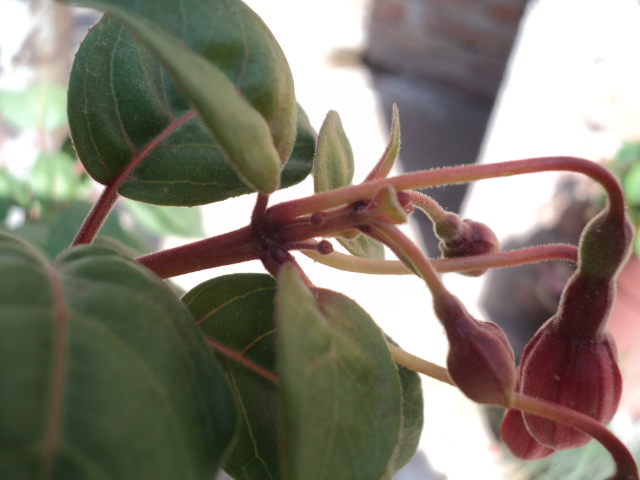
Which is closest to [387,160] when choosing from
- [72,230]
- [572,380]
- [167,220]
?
[572,380]

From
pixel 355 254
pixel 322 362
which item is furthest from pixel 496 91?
pixel 322 362

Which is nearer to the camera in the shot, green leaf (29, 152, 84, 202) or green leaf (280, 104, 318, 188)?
Answer: green leaf (280, 104, 318, 188)

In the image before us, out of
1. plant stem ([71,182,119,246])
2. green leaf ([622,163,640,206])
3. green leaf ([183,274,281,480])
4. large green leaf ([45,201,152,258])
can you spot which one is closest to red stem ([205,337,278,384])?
green leaf ([183,274,281,480])

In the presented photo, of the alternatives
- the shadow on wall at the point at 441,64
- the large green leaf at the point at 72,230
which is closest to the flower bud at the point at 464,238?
the large green leaf at the point at 72,230

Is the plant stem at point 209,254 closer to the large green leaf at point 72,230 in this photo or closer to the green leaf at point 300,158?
the green leaf at point 300,158

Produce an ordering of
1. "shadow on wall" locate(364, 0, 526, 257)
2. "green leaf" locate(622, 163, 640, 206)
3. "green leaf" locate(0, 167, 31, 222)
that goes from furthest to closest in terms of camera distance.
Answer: "shadow on wall" locate(364, 0, 526, 257) → "green leaf" locate(622, 163, 640, 206) → "green leaf" locate(0, 167, 31, 222)

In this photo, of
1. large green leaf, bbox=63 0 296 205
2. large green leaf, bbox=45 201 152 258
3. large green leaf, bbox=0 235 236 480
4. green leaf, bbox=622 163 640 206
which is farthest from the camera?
green leaf, bbox=622 163 640 206

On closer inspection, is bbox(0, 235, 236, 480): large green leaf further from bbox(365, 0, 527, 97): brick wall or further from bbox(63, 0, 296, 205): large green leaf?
bbox(365, 0, 527, 97): brick wall
